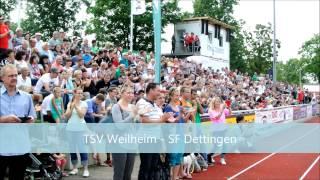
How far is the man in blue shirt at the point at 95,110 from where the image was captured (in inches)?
375

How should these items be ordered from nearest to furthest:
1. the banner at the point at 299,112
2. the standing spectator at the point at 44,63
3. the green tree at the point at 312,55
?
the standing spectator at the point at 44,63 → the banner at the point at 299,112 → the green tree at the point at 312,55

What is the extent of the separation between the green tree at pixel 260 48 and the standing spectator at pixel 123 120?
185 feet

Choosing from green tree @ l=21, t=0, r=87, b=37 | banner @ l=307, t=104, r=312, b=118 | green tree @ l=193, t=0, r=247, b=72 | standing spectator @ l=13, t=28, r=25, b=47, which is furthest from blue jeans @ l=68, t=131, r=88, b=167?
green tree @ l=193, t=0, r=247, b=72

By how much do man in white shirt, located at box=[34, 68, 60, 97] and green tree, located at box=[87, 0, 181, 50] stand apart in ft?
110

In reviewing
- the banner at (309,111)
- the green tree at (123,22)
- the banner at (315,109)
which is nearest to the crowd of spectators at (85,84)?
the banner at (309,111)

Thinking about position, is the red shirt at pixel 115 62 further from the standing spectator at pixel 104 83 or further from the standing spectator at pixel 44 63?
the standing spectator at pixel 44 63

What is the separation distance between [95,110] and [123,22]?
3498cm

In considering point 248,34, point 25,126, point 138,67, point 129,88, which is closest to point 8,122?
point 25,126

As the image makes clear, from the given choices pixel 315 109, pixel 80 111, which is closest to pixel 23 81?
pixel 80 111

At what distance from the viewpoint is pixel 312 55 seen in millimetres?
92250

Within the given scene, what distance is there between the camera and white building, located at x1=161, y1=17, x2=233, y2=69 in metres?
38.1

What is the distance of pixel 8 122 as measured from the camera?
194 inches

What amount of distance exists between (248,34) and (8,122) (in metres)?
59.7

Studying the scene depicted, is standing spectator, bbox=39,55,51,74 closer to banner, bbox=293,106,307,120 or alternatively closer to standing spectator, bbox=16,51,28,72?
standing spectator, bbox=16,51,28,72
